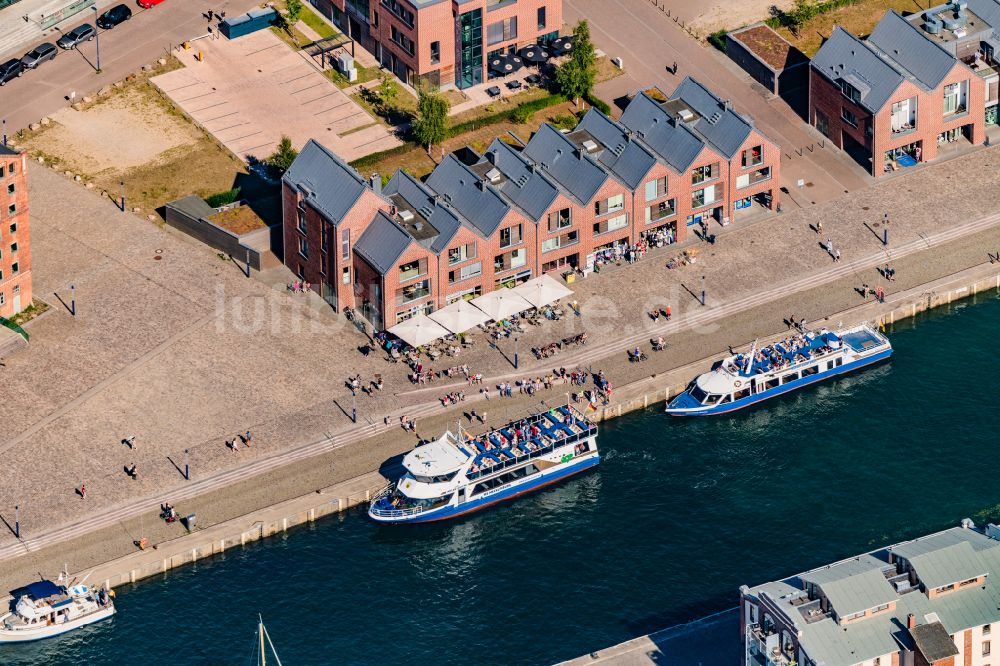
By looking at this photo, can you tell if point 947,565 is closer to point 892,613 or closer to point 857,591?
point 892,613

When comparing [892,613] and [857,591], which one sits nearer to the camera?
[857,591]

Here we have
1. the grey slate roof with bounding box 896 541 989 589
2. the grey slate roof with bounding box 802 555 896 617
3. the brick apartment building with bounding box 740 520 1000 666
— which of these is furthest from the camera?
the grey slate roof with bounding box 896 541 989 589

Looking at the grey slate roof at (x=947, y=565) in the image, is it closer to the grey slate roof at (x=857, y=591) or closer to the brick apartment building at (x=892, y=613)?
the brick apartment building at (x=892, y=613)

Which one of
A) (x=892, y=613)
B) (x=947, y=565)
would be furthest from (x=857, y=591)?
(x=947, y=565)

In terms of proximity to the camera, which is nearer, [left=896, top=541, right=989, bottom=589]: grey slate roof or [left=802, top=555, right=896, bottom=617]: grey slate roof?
[left=802, top=555, right=896, bottom=617]: grey slate roof

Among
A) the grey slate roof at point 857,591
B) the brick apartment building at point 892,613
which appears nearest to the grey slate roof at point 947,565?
the brick apartment building at point 892,613

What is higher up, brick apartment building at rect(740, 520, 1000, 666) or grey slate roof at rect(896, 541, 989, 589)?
grey slate roof at rect(896, 541, 989, 589)

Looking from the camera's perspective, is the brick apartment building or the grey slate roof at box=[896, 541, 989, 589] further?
the grey slate roof at box=[896, 541, 989, 589]

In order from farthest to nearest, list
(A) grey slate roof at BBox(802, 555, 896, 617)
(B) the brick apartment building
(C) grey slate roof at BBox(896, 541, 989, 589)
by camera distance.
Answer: (C) grey slate roof at BBox(896, 541, 989, 589)
(A) grey slate roof at BBox(802, 555, 896, 617)
(B) the brick apartment building

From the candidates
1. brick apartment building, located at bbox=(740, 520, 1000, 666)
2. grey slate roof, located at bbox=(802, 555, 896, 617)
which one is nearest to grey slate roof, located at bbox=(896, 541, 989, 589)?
brick apartment building, located at bbox=(740, 520, 1000, 666)

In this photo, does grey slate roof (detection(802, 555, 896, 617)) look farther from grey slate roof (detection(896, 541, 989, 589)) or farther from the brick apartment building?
grey slate roof (detection(896, 541, 989, 589))
